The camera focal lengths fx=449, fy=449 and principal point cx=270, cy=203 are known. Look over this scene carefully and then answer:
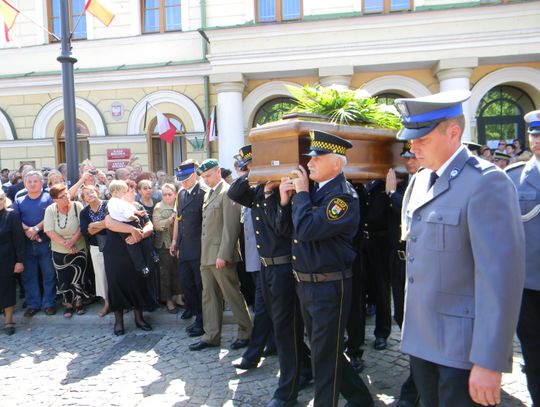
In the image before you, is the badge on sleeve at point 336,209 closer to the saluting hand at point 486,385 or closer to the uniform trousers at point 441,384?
the uniform trousers at point 441,384

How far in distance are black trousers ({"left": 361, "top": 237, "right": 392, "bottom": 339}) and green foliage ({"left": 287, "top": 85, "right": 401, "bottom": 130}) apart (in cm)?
137

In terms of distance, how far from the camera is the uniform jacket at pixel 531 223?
2.80 m

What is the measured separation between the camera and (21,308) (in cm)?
601

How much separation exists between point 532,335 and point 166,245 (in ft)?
13.8

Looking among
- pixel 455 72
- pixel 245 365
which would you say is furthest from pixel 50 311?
pixel 455 72

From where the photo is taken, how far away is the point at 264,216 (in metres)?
3.53

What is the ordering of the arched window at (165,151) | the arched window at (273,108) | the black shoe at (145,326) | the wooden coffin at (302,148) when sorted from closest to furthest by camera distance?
1. the wooden coffin at (302,148)
2. the black shoe at (145,326)
3. the arched window at (273,108)
4. the arched window at (165,151)

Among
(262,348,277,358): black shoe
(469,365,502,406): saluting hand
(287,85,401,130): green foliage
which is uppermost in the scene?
(287,85,401,130): green foliage

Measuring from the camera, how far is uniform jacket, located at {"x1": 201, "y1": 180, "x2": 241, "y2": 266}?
4500 mm

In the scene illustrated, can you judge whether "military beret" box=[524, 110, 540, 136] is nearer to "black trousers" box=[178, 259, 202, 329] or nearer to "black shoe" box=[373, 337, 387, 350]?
"black shoe" box=[373, 337, 387, 350]

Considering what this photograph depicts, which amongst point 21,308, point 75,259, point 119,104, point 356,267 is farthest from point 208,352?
point 119,104

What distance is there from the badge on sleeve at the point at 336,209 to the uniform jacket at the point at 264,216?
52 centimetres

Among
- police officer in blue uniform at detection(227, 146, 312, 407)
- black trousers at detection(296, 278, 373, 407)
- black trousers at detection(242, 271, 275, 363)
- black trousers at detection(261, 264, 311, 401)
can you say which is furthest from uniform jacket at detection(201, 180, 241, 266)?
black trousers at detection(296, 278, 373, 407)

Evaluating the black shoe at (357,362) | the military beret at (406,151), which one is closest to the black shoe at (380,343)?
the black shoe at (357,362)
